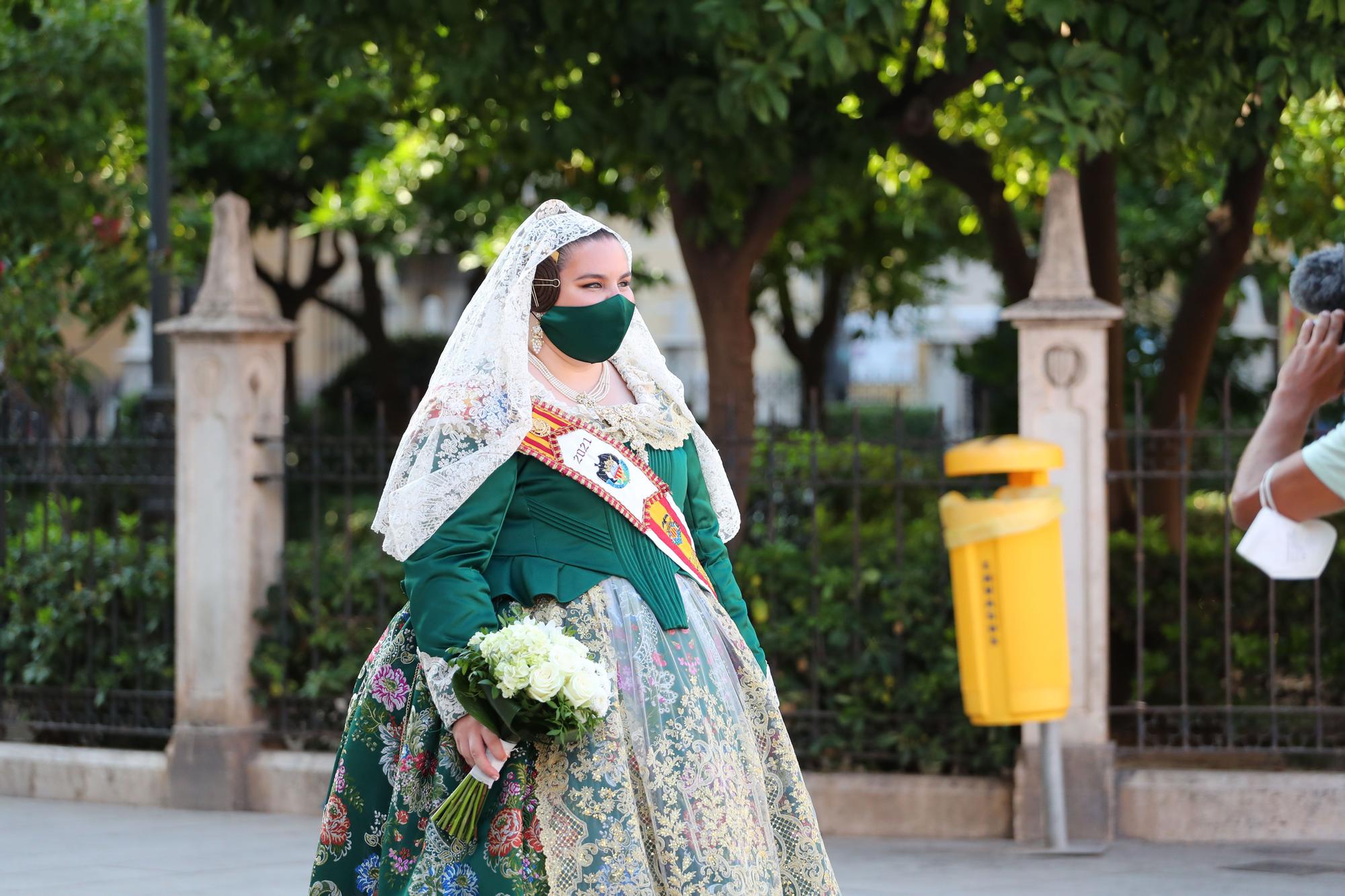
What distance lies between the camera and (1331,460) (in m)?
2.26

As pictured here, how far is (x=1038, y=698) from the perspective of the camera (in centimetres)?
608

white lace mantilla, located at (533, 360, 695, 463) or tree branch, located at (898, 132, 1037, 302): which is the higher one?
tree branch, located at (898, 132, 1037, 302)

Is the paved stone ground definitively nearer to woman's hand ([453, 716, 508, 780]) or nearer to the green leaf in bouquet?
woman's hand ([453, 716, 508, 780])

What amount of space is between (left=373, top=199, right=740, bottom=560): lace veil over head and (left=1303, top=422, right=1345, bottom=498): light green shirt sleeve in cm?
165

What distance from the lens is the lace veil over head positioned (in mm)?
3443

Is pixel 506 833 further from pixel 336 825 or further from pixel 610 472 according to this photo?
pixel 610 472

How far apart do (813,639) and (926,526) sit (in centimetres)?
120

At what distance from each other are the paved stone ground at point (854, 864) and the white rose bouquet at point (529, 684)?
2.78 meters

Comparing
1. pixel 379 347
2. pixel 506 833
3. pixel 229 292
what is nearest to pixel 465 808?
pixel 506 833

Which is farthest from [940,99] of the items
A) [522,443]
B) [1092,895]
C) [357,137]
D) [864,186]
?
[357,137]

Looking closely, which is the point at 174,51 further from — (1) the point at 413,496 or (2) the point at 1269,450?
(2) the point at 1269,450

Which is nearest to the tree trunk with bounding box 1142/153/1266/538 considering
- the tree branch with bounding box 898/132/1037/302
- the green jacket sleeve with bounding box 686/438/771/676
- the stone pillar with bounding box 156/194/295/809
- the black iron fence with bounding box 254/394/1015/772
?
the tree branch with bounding box 898/132/1037/302

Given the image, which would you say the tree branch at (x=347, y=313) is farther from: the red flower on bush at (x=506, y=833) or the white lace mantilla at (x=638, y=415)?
the red flower on bush at (x=506, y=833)

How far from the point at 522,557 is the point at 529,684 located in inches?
16.3
